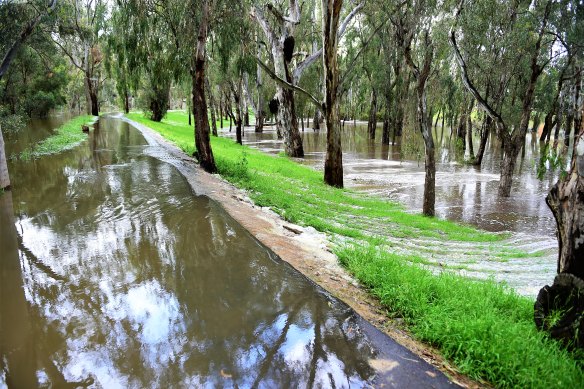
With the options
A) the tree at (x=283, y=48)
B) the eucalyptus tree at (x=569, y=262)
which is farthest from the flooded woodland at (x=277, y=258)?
the tree at (x=283, y=48)

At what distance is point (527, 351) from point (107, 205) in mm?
7986

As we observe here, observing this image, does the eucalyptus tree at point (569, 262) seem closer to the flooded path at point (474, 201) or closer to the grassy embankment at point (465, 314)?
the grassy embankment at point (465, 314)

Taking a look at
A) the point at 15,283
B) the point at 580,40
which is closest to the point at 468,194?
the point at 580,40

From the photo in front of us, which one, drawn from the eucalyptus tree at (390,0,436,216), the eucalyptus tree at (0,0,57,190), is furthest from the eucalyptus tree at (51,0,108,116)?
the eucalyptus tree at (390,0,436,216)

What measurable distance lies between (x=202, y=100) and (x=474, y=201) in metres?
9.67

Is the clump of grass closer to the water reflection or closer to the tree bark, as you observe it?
the tree bark

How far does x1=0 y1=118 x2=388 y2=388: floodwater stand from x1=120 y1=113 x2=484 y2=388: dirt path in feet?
0.52

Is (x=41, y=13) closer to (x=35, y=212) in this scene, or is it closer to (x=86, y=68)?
(x=35, y=212)

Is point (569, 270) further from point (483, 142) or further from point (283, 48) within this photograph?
point (483, 142)

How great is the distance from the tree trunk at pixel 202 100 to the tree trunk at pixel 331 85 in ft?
11.9

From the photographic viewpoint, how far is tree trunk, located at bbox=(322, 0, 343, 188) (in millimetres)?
12711

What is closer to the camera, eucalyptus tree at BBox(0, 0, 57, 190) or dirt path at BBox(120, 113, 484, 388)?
dirt path at BBox(120, 113, 484, 388)

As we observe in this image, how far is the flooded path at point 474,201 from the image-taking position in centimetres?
705

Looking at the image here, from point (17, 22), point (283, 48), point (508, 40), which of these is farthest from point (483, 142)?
point (17, 22)
